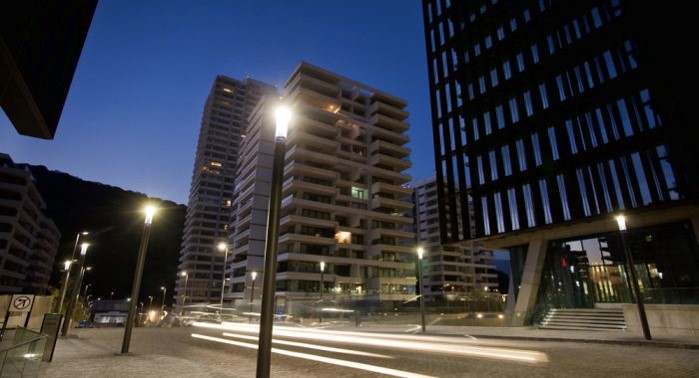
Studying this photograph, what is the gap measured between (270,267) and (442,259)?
10755 cm

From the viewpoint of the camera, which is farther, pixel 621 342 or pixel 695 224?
pixel 695 224

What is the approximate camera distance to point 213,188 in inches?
5330

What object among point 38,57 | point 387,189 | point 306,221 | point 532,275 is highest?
point 387,189

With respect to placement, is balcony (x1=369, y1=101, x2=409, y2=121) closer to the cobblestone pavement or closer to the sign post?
the cobblestone pavement

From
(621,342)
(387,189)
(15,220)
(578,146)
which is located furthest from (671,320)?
(15,220)

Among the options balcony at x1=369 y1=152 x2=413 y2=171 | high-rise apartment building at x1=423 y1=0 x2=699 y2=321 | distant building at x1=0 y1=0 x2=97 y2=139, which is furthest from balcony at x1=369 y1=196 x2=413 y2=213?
distant building at x1=0 y1=0 x2=97 y2=139

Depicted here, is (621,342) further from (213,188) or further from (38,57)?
(213,188)

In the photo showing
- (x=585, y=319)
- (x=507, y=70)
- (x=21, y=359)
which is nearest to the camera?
(x=21, y=359)

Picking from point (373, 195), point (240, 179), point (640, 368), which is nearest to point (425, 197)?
point (373, 195)

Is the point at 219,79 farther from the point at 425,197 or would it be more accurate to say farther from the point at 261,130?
the point at 425,197

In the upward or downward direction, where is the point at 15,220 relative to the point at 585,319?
upward

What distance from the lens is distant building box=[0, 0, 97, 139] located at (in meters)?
7.85

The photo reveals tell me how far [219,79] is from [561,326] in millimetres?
147912

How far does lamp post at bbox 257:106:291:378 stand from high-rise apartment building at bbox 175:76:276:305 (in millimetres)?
121012
